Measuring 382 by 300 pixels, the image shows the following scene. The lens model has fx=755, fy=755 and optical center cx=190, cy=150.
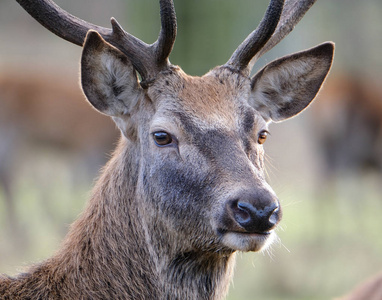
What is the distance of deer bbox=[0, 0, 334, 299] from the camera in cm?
409

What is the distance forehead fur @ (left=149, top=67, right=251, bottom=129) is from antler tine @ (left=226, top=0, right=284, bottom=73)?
0.10 m

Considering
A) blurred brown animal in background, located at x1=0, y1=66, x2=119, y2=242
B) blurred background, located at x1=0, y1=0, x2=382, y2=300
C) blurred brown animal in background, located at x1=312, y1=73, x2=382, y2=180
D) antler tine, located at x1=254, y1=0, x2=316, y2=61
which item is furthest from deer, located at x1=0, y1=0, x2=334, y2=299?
blurred brown animal in background, located at x1=312, y1=73, x2=382, y2=180

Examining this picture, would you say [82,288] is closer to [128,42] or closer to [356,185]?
[128,42]

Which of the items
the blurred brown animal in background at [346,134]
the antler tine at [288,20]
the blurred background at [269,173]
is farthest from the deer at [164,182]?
the blurred brown animal in background at [346,134]

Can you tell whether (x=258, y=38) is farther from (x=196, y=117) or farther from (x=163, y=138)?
(x=163, y=138)

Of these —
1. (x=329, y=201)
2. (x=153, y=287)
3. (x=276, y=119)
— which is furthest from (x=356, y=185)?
(x=153, y=287)

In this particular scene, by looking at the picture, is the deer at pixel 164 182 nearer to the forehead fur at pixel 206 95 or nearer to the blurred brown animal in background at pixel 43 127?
the forehead fur at pixel 206 95

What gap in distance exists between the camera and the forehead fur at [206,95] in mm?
4363

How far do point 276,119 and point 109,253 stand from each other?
4.88ft

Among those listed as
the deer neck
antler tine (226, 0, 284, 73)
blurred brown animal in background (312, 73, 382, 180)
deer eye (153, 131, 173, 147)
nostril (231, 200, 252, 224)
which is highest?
blurred brown animal in background (312, 73, 382, 180)

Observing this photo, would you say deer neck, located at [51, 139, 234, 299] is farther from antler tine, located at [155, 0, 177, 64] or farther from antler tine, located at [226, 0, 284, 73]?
antler tine, located at [226, 0, 284, 73]

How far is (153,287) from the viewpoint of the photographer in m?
4.34

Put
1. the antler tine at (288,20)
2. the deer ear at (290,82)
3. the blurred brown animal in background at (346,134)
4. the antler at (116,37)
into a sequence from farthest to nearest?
the blurred brown animal in background at (346,134) → the antler tine at (288,20) → the deer ear at (290,82) → the antler at (116,37)

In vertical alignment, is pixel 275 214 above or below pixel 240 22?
below
